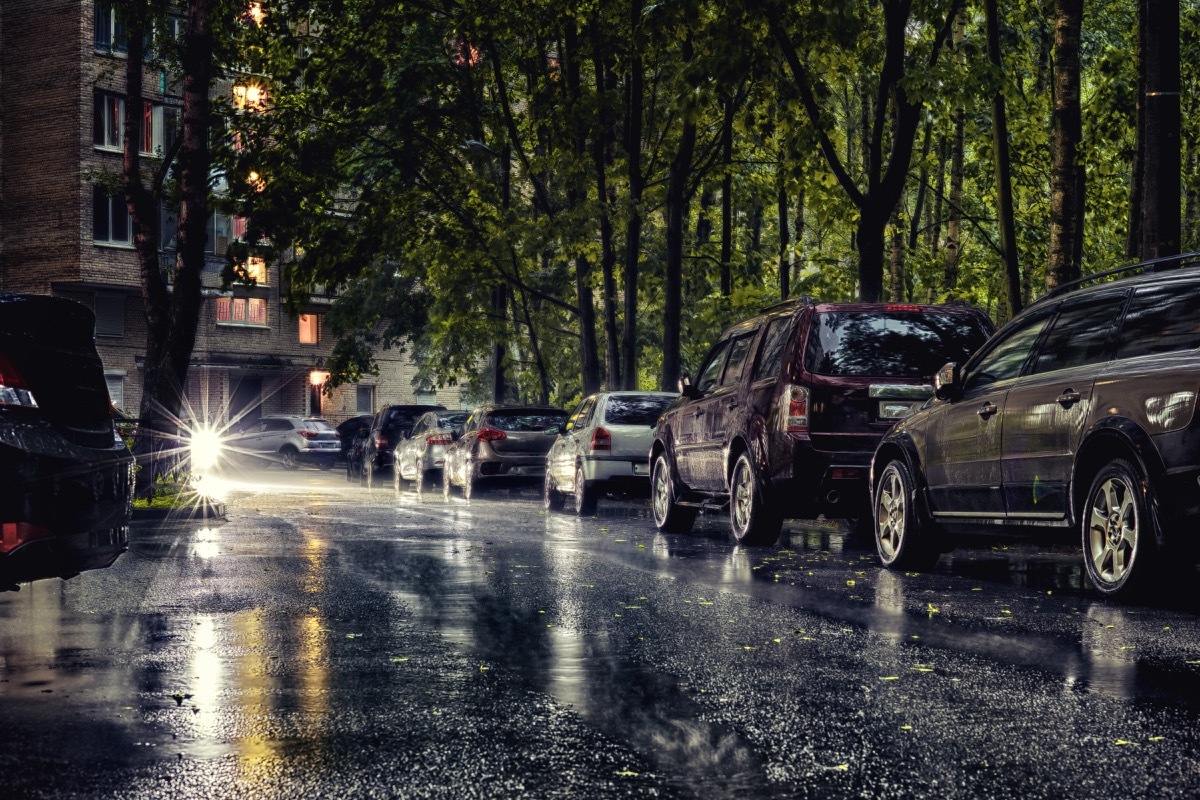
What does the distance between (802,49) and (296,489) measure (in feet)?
45.6

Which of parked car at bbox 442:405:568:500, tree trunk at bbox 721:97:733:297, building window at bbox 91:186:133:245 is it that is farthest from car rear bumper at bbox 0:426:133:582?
building window at bbox 91:186:133:245

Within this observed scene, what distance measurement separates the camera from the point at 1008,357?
10.7m

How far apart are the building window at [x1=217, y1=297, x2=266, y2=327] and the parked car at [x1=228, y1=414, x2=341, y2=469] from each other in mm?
14245

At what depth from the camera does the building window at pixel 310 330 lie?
67312 millimetres

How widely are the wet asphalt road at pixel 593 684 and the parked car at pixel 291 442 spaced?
37209mm

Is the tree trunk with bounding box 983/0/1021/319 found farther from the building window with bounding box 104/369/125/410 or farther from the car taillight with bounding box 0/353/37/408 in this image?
the building window with bounding box 104/369/125/410

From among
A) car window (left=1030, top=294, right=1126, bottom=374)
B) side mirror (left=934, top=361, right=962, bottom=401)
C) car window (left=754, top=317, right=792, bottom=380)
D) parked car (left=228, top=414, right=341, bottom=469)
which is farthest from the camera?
parked car (left=228, top=414, right=341, bottom=469)

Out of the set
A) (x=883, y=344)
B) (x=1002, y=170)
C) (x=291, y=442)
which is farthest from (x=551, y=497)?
(x=291, y=442)

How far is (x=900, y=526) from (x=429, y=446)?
1941 centimetres

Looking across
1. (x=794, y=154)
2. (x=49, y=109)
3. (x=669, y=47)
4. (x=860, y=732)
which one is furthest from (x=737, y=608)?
(x=49, y=109)

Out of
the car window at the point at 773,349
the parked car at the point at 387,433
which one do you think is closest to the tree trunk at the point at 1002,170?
the car window at the point at 773,349

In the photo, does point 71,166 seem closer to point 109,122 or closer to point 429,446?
point 109,122

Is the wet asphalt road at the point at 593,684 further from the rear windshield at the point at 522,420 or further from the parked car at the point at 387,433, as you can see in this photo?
the parked car at the point at 387,433

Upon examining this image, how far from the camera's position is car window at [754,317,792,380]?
1338 cm
